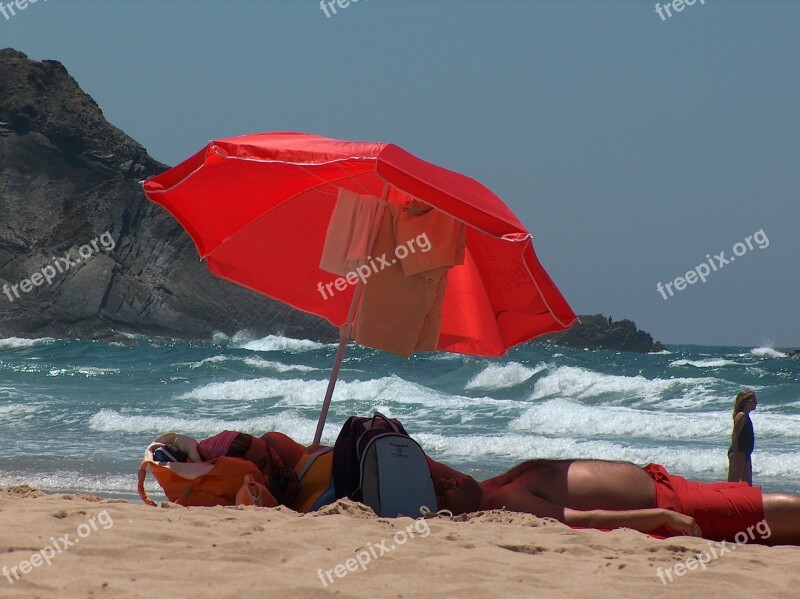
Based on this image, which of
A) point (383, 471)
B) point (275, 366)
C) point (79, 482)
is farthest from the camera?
point (275, 366)

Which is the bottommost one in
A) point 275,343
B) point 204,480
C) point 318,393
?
point 275,343

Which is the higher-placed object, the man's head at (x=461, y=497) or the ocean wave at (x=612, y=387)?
the man's head at (x=461, y=497)

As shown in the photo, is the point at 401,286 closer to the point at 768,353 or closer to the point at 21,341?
the point at 21,341

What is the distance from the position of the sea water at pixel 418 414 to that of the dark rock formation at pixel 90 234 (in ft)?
104

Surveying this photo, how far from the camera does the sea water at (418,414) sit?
33.8 ft

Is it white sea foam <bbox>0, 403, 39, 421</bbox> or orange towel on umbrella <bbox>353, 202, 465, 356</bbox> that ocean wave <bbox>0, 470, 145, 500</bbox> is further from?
white sea foam <bbox>0, 403, 39, 421</bbox>

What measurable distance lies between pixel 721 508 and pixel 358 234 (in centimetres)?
254

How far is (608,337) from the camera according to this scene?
77312 millimetres

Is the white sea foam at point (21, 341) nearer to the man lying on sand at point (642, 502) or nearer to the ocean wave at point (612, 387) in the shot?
the ocean wave at point (612, 387)

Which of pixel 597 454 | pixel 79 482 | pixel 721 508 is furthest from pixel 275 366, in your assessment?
pixel 721 508

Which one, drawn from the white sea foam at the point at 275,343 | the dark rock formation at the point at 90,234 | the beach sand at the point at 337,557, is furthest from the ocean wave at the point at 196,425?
the dark rock formation at the point at 90,234

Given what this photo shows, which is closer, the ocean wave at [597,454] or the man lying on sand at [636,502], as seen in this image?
the man lying on sand at [636,502]

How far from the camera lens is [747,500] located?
4531 mm

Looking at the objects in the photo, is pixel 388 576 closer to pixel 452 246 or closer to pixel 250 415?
pixel 452 246
